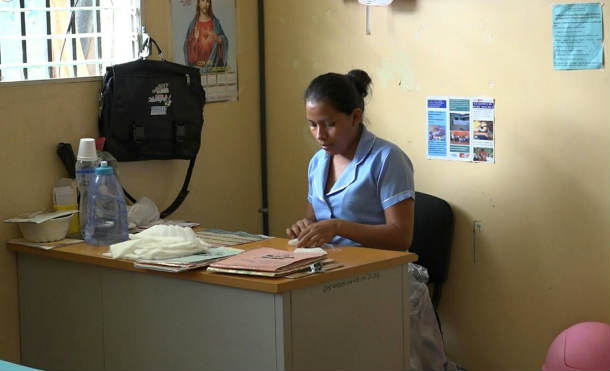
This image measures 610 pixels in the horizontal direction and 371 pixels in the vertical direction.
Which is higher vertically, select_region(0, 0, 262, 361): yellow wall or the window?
the window

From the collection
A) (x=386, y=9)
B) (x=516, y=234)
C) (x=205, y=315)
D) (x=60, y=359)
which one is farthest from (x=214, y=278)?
(x=386, y=9)

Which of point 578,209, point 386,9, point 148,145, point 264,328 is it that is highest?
point 386,9

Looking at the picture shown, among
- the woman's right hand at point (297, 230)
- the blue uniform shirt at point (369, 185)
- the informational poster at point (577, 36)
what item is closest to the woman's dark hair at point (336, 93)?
the blue uniform shirt at point (369, 185)

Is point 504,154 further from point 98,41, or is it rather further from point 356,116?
point 98,41

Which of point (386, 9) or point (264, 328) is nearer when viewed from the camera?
point (264, 328)

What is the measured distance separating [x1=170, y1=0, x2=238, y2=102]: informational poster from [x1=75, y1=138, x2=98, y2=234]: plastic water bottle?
65cm

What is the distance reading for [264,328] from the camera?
2230 millimetres

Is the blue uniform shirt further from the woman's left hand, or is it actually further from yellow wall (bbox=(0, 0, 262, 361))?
yellow wall (bbox=(0, 0, 262, 361))

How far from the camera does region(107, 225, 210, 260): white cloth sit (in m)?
2.43

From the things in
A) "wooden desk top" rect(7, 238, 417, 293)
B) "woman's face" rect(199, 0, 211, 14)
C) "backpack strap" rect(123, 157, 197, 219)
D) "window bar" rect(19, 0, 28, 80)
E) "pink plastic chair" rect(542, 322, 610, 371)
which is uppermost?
"woman's face" rect(199, 0, 211, 14)

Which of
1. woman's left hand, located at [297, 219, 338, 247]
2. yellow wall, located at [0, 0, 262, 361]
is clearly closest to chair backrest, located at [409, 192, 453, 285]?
woman's left hand, located at [297, 219, 338, 247]

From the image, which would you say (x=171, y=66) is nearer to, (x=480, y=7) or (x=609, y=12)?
(x=480, y=7)

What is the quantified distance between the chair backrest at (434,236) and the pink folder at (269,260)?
2.96 feet

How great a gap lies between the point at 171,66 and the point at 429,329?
127 centimetres
